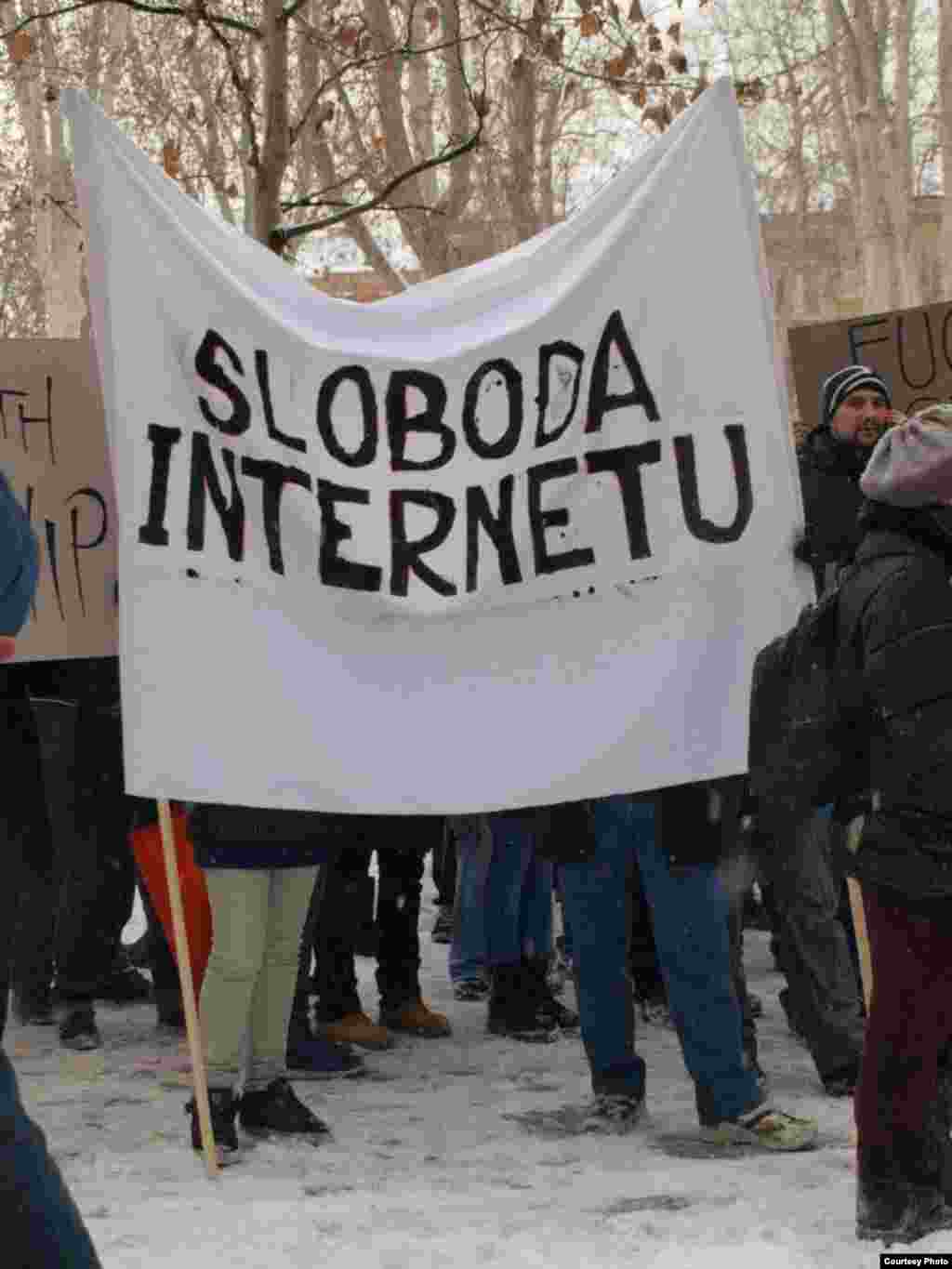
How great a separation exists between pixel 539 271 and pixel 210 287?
0.84 m

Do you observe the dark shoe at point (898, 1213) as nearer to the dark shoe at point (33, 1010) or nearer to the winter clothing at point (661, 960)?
the winter clothing at point (661, 960)

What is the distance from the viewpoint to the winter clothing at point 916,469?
4223 millimetres

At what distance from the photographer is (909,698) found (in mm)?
4168

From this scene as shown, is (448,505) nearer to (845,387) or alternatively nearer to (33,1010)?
(845,387)

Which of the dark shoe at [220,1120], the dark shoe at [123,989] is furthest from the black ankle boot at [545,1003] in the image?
the dark shoe at [220,1120]

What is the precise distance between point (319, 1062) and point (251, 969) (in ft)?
3.31

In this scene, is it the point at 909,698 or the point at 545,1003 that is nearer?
the point at 909,698

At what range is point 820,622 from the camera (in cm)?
439

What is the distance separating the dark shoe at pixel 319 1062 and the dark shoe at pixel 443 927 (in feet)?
7.34

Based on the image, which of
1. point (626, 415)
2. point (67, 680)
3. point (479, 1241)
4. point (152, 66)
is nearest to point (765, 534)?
point (626, 415)

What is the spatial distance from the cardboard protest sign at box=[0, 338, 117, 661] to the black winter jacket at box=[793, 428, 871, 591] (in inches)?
77.2

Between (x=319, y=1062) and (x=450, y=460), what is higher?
(x=450, y=460)

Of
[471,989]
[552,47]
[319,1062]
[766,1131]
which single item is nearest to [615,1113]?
[766,1131]

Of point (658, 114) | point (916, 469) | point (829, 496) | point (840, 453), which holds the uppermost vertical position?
point (658, 114)
